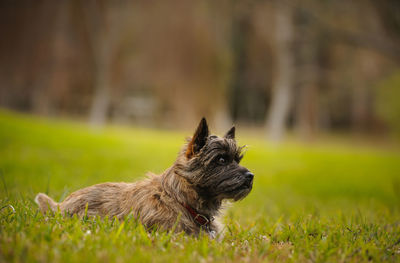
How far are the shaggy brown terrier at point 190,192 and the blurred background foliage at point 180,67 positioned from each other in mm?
19908

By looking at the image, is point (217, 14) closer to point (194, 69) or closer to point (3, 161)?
point (194, 69)

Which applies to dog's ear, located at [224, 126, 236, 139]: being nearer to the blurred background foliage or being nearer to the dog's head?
the dog's head

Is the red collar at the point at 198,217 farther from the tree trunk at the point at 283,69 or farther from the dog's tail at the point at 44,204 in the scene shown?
the tree trunk at the point at 283,69

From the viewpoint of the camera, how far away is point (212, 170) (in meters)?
4.41

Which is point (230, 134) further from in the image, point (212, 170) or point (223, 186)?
point (223, 186)

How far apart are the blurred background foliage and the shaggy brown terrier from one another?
1991 cm

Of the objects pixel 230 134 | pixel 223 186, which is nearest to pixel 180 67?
pixel 230 134

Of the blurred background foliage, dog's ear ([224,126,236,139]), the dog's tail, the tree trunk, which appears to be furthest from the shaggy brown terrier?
the tree trunk

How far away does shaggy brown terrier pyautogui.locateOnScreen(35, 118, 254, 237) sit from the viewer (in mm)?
4250

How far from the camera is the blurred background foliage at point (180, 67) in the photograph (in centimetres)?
2683

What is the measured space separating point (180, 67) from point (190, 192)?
123 feet

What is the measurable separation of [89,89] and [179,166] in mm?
40064

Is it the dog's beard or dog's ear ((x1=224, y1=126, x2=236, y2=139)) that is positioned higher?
dog's ear ((x1=224, y1=126, x2=236, y2=139))

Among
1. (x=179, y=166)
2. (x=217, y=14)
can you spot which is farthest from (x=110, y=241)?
(x=217, y=14)
